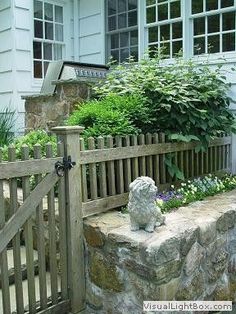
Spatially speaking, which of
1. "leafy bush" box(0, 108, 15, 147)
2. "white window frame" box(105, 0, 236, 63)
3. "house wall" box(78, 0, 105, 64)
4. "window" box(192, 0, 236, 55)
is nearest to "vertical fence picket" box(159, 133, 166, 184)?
"white window frame" box(105, 0, 236, 63)

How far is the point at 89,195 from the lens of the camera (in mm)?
3424

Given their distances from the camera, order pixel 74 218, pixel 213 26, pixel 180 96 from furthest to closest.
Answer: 1. pixel 213 26
2. pixel 180 96
3. pixel 74 218

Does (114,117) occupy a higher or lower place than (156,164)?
higher

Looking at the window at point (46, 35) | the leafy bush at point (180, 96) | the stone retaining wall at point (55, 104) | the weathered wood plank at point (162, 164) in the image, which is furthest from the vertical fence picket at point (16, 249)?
the window at point (46, 35)

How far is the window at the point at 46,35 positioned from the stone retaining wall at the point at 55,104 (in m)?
1.30

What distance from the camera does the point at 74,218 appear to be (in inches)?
121

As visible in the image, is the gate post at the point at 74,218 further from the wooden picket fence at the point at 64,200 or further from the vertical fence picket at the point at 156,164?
the vertical fence picket at the point at 156,164

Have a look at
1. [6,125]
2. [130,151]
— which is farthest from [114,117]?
[6,125]

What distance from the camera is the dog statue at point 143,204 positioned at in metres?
2.82

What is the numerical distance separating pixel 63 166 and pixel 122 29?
487 cm

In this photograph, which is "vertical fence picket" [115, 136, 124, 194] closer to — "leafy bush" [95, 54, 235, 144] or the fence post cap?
the fence post cap

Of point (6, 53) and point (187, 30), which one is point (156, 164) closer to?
point (187, 30)

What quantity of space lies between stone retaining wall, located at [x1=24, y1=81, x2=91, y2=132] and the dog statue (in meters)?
2.85

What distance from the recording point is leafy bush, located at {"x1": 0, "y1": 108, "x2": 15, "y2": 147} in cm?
626
